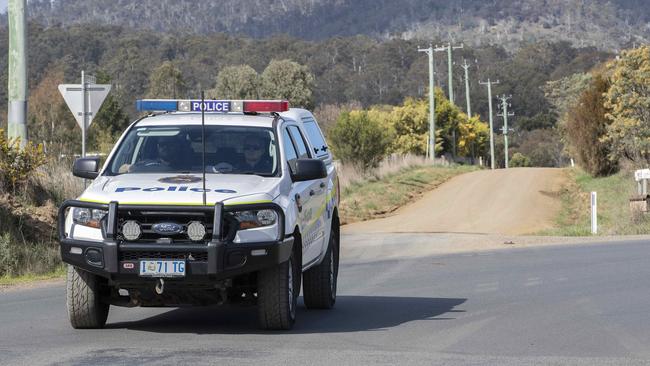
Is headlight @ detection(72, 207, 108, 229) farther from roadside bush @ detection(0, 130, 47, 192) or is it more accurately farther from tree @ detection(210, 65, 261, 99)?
tree @ detection(210, 65, 261, 99)

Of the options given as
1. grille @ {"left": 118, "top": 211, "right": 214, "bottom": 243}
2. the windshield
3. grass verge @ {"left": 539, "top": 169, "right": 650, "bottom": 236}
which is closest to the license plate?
grille @ {"left": 118, "top": 211, "right": 214, "bottom": 243}

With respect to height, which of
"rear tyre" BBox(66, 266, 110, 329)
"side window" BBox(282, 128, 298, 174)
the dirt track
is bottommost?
the dirt track

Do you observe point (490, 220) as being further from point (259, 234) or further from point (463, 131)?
point (463, 131)

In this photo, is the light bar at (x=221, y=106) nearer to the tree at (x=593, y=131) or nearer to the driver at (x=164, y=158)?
the driver at (x=164, y=158)

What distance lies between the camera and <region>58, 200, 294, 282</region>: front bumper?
943 cm

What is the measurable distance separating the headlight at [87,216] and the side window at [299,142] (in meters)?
2.75

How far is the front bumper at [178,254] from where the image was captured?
9430mm

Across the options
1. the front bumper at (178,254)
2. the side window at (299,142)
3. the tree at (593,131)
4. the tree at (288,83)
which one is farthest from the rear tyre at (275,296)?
the tree at (288,83)

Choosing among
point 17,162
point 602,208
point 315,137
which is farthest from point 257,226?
point 602,208

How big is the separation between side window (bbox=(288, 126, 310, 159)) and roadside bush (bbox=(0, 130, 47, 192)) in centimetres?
842

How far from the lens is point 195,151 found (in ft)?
36.2

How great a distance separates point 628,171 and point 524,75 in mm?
94482

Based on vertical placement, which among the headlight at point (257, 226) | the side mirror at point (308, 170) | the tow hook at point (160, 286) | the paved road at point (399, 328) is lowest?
the paved road at point (399, 328)

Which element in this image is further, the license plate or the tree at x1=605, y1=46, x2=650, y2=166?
the tree at x1=605, y1=46, x2=650, y2=166
